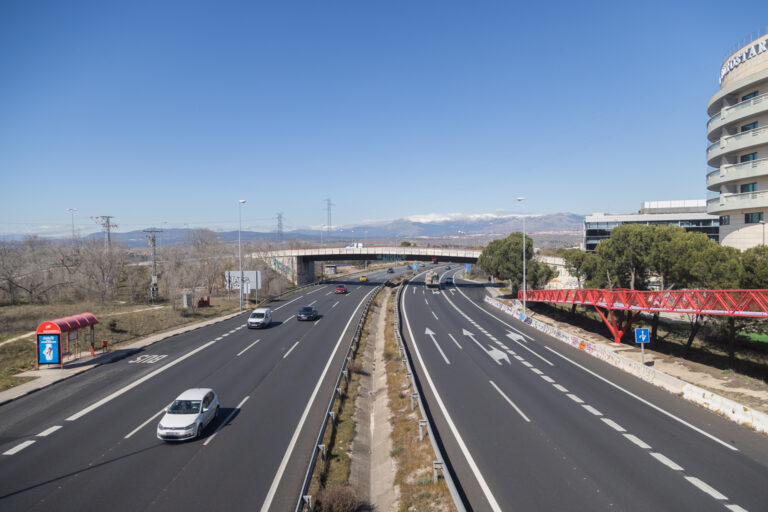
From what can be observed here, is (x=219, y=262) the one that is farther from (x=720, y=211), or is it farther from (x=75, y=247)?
(x=720, y=211)

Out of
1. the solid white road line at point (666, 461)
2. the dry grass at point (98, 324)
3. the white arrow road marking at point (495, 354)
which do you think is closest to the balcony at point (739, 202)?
the white arrow road marking at point (495, 354)

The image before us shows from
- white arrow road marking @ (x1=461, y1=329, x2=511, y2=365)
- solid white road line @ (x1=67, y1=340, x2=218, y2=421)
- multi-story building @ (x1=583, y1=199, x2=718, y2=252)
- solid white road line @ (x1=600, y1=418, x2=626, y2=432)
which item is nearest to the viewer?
solid white road line @ (x1=600, y1=418, x2=626, y2=432)

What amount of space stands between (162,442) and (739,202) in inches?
1781

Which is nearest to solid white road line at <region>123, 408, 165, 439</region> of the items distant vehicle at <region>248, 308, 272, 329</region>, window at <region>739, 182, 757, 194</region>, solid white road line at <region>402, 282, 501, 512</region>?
solid white road line at <region>402, 282, 501, 512</region>

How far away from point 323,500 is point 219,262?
239ft

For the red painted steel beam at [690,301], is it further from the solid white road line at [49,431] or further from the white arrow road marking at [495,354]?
the solid white road line at [49,431]

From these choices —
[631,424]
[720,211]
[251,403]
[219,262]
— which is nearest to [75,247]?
[219,262]

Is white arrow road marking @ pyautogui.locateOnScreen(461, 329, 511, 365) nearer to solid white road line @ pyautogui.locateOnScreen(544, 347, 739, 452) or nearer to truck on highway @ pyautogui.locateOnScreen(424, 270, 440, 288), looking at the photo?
solid white road line @ pyautogui.locateOnScreen(544, 347, 739, 452)

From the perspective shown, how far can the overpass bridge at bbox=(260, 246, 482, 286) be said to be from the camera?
81688mm

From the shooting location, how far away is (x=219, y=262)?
77688mm

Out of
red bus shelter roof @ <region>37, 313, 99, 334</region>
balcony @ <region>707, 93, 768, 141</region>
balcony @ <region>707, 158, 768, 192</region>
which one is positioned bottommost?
red bus shelter roof @ <region>37, 313, 99, 334</region>

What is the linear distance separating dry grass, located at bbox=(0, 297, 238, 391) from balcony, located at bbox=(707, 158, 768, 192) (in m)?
51.5

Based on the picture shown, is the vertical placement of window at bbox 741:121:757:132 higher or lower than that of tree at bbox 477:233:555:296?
higher

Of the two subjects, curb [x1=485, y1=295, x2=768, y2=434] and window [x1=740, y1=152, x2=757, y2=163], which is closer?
curb [x1=485, y1=295, x2=768, y2=434]
